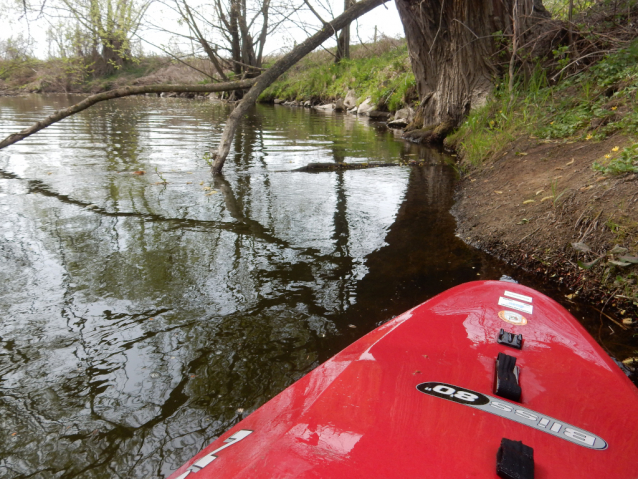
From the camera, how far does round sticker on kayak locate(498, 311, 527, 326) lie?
6.05 feet

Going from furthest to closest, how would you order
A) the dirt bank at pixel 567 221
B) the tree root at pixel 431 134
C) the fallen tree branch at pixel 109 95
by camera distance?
the tree root at pixel 431 134
the fallen tree branch at pixel 109 95
the dirt bank at pixel 567 221

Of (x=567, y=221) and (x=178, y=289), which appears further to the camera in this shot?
(x=567, y=221)

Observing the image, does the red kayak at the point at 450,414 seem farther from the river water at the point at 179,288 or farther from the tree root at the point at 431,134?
the tree root at the point at 431,134

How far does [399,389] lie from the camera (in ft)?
4.39

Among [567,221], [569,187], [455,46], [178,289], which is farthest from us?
[455,46]

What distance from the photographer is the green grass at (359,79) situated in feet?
46.0

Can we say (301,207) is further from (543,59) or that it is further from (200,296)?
(543,59)

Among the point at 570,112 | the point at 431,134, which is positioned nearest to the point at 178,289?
the point at 570,112

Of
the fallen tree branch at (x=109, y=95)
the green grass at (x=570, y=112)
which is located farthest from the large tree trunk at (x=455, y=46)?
the fallen tree branch at (x=109, y=95)

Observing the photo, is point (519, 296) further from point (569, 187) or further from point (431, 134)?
point (431, 134)

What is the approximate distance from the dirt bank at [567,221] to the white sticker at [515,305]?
82 cm

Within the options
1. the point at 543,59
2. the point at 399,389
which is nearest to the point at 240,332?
the point at 399,389

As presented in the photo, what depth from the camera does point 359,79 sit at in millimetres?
18281

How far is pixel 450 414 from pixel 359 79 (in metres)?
18.7
